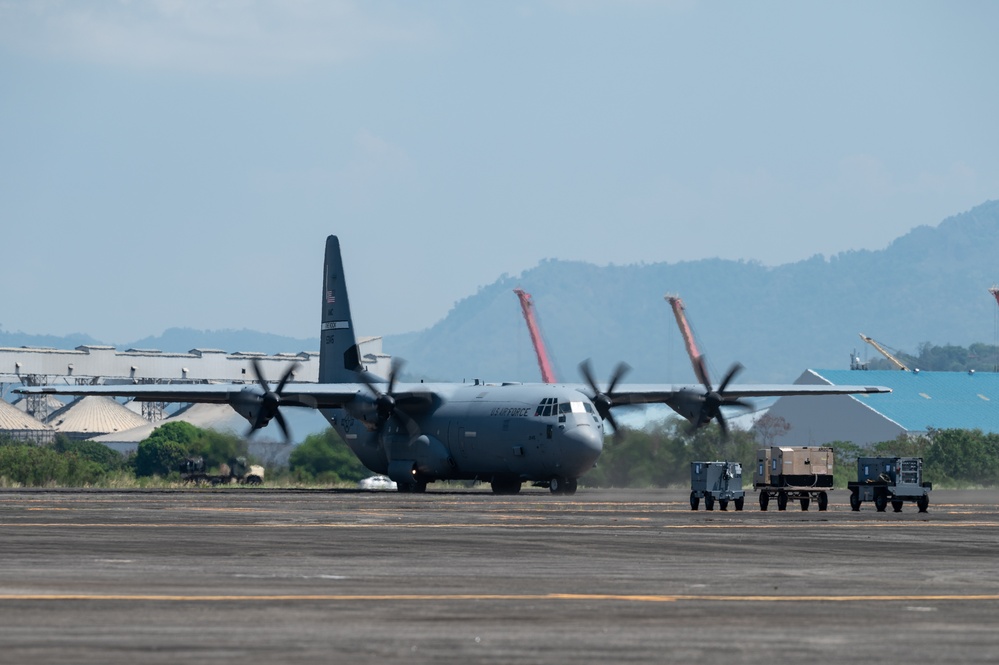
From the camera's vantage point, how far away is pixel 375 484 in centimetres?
7638

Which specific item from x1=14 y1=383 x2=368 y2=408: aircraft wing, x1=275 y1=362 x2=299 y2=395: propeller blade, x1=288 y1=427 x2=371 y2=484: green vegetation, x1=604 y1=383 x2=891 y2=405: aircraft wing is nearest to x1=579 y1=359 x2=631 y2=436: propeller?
x1=604 y1=383 x2=891 y2=405: aircraft wing

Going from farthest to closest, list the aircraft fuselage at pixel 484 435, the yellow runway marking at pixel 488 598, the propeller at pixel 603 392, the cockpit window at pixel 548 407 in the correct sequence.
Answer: the propeller at pixel 603 392
the cockpit window at pixel 548 407
the aircraft fuselage at pixel 484 435
the yellow runway marking at pixel 488 598

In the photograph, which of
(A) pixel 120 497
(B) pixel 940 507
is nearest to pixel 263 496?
(A) pixel 120 497

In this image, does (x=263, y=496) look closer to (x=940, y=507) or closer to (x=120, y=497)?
(x=120, y=497)

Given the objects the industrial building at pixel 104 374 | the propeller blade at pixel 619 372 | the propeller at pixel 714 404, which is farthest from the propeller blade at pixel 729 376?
the industrial building at pixel 104 374

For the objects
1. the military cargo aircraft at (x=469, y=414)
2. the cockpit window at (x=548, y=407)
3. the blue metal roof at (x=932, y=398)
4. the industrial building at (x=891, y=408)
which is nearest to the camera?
the cockpit window at (x=548, y=407)

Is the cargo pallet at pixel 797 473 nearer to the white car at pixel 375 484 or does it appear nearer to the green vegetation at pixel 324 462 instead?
the white car at pixel 375 484

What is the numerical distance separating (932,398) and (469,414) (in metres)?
74.8

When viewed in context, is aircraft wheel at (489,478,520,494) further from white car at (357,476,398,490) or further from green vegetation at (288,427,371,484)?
green vegetation at (288,427,371,484)

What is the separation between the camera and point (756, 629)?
50.5 ft

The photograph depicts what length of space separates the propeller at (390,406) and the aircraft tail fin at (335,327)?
6.38 m

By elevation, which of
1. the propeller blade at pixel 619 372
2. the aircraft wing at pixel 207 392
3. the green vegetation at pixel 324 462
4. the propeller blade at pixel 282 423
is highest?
the propeller blade at pixel 619 372

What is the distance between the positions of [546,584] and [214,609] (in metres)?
5.09

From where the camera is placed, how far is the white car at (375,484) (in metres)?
75.8
